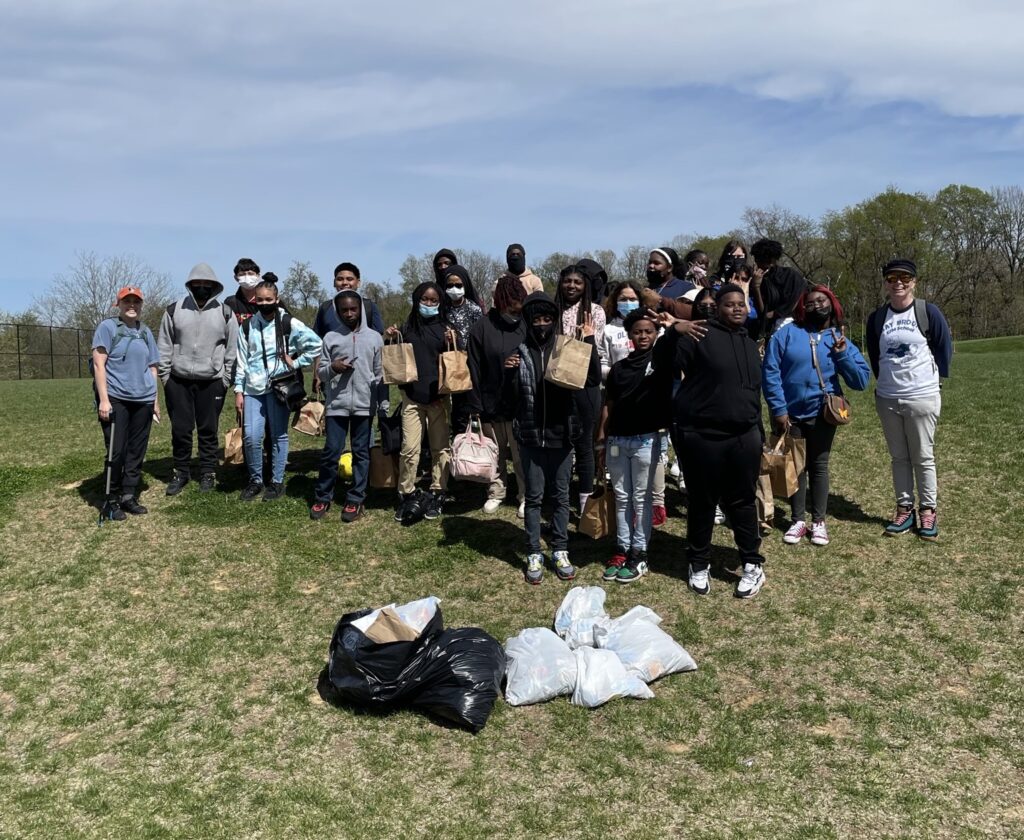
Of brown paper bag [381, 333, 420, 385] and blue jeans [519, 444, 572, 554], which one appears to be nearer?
blue jeans [519, 444, 572, 554]

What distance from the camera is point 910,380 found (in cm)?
571

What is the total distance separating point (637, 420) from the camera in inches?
202

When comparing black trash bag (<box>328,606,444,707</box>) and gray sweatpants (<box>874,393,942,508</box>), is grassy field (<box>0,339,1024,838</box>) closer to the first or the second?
black trash bag (<box>328,606,444,707</box>)

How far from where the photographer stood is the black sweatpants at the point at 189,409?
23.4 feet

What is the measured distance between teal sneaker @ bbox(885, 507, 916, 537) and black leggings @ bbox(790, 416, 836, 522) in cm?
54

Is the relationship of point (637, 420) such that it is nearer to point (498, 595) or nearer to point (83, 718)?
point (498, 595)

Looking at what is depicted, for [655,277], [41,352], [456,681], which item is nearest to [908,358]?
[655,277]

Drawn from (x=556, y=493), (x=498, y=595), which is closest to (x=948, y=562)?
(x=556, y=493)

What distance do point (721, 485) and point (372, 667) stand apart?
2.45 metres

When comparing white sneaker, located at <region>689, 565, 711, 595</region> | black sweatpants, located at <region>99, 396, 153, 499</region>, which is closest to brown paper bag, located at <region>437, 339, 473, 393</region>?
white sneaker, located at <region>689, 565, 711, 595</region>

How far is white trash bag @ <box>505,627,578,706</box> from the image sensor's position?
12.9 ft

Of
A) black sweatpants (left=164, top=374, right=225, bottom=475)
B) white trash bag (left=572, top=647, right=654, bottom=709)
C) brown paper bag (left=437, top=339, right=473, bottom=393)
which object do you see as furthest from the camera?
black sweatpants (left=164, top=374, right=225, bottom=475)

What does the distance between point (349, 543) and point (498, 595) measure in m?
1.52

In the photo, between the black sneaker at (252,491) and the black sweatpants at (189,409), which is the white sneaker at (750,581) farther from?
the black sweatpants at (189,409)
